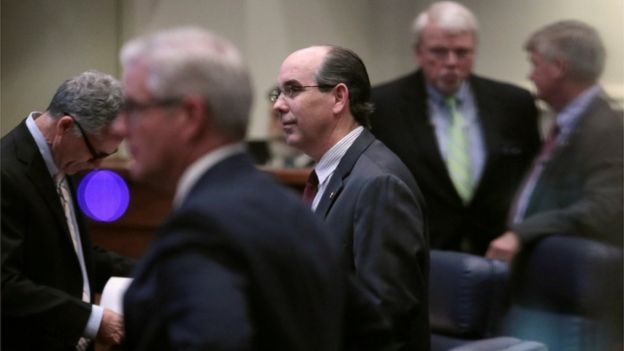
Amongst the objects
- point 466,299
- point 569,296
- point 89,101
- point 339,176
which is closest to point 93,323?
point 89,101

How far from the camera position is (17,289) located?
2719 mm

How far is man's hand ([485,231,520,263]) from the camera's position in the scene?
3.93m

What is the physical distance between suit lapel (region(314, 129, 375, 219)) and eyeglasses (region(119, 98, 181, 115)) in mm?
968

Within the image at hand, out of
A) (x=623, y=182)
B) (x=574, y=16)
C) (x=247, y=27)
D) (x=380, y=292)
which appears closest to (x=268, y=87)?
(x=247, y=27)

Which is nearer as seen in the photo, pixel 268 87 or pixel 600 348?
pixel 600 348

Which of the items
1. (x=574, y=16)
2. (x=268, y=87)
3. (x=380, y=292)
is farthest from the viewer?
(x=268, y=87)

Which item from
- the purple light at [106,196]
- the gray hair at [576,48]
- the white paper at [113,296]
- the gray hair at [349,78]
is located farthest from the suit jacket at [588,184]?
the purple light at [106,196]

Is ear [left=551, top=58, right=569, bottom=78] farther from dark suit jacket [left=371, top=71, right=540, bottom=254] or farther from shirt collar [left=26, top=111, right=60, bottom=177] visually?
shirt collar [left=26, top=111, right=60, bottom=177]

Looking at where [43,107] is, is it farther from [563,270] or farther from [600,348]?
[600,348]

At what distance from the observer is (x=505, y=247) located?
13.1ft

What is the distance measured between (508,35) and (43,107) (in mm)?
3254

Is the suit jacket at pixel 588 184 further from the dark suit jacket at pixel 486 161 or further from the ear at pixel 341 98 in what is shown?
the ear at pixel 341 98

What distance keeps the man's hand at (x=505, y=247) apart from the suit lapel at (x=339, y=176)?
129 centimetres

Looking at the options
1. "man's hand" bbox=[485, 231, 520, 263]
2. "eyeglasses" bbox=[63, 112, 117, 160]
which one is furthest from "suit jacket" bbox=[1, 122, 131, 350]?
"man's hand" bbox=[485, 231, 520, 263]
